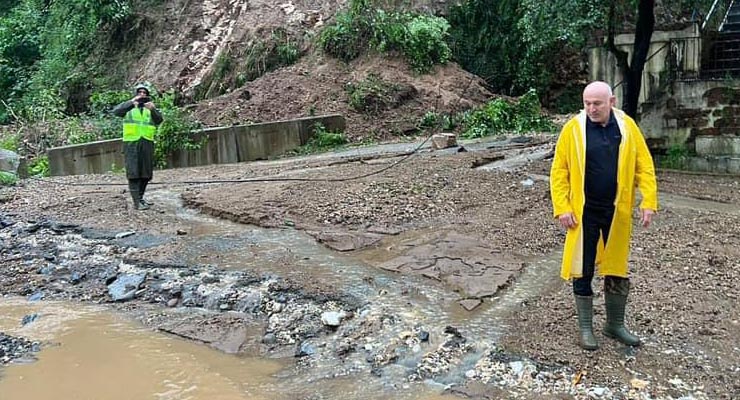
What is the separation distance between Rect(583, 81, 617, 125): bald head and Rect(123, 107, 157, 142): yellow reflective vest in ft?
22.5

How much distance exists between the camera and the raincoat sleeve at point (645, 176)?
4512 mm

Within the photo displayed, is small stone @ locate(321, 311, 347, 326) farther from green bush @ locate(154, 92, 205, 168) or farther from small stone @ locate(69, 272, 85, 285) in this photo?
green bush @ locate(154, 92, 205, 168)

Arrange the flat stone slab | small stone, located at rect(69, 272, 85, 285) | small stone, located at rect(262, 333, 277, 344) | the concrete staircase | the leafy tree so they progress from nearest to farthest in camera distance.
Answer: small stone, located at rect(262, 333, 277, 344), the flat stone slab, small stone, located at rect(69, 272, 85, 285), the concrete staircase, the leafy tree

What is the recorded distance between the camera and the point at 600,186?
4.48 meters

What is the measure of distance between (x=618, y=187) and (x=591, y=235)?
0.35 metres

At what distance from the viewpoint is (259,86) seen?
19.6m

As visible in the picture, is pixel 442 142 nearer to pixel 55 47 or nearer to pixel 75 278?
pixel 75 278

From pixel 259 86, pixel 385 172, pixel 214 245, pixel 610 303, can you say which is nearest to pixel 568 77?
pixel 259 86

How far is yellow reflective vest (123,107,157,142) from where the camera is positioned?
9.59 meters

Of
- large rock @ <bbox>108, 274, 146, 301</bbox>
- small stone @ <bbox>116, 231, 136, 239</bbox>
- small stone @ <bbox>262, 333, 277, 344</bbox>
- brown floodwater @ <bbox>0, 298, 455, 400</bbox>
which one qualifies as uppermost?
small stone @ <bbox>116, 231, 136, 239</bbox>

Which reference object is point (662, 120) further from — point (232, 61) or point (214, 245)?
point (232, 61)

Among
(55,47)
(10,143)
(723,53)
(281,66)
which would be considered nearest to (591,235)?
(723,53)

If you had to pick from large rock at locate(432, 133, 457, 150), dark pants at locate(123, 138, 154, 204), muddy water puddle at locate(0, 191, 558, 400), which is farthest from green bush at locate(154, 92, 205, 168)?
muddy water puddle at locate(0, 191, 558, 400)

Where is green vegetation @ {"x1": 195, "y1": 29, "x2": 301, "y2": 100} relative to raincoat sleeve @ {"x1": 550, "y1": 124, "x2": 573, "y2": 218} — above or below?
above
